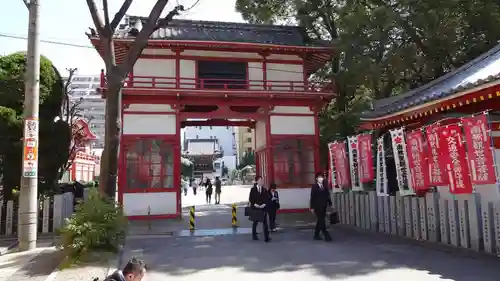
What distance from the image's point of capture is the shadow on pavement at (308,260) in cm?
748

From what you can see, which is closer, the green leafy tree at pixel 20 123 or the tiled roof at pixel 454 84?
the tiled roof at pixel 454 84

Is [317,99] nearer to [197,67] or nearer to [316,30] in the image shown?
[197,67]

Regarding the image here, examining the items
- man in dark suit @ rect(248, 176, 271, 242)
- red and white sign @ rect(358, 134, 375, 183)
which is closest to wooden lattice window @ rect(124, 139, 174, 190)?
man in dark suit @ rect(248, 176, 271, 242)

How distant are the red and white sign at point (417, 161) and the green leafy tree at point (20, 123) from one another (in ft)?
37.3

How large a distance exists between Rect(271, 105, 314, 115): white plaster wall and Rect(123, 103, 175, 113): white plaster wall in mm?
4536

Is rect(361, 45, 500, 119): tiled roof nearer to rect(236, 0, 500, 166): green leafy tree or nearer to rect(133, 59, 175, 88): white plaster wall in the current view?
rect(236, 0, 500, 166): green leafy tree

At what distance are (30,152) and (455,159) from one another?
10.0 metres

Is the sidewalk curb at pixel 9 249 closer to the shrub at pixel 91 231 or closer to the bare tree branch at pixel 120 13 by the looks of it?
the shrub at pixel 91 231

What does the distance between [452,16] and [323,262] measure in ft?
45.8

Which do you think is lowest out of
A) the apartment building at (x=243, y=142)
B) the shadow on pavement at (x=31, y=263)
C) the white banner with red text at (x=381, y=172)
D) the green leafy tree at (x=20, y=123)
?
the shadow on pavement at (x=31, y=263)

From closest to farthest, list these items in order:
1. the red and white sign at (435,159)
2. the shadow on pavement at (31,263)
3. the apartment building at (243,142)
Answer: the shadow on pavement at (31,263)
the red and white sign at (435,159)
the apartment building at (243,142)

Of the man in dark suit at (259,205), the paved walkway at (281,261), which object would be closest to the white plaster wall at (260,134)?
the paved walkway at (281,261)

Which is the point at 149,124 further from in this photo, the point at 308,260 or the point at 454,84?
the point at 454,84

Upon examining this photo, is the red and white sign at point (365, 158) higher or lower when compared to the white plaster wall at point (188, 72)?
lower
